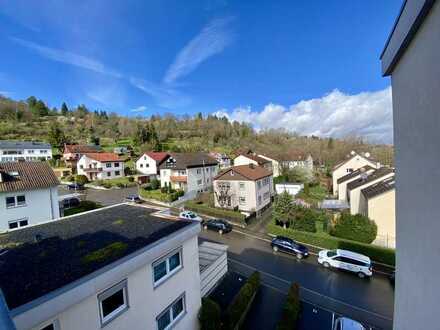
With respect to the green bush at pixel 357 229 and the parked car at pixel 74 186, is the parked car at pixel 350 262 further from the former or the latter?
the parked car at pixel 74 186

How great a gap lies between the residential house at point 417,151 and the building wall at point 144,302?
6.95m

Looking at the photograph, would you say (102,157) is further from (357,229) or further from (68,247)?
(357,229)

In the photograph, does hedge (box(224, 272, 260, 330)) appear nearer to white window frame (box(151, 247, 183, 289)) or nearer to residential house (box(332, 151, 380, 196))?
white window frame (box(151, 247, 183, 289))

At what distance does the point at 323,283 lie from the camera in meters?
15.2

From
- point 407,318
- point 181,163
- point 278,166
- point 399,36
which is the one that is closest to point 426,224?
point 407,318

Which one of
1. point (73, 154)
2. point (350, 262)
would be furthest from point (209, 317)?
point (73, 154)

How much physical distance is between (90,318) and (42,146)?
68152 millimetres

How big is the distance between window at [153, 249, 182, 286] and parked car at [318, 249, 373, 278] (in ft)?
43.6

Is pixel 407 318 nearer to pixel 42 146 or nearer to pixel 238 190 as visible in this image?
pixel 238 190

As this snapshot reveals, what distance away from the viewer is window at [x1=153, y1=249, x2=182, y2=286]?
8.11m

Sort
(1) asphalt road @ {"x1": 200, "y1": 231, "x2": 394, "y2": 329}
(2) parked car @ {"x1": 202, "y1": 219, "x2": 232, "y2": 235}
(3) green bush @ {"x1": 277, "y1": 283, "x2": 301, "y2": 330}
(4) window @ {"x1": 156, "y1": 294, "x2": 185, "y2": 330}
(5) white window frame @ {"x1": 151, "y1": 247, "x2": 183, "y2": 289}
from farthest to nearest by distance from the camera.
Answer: (2) parked car @ {"x1": 202, "y1": 219, "x2": 232, "y2": 235}
(1) asphalt road @ {"x1": 200, "y1": 231, "x2": 394, "y2": 329}
(3) green bush @ {"x1": 277, "y1": 283, "x2": 301, "y2": 330}
(4) window @ {"x1": 156, "y1": 294, "x2": 185, "y2": 330}
(5) white window frame @ {"x1": 151, "y1": 247, "x2": 183, "y2": 289}

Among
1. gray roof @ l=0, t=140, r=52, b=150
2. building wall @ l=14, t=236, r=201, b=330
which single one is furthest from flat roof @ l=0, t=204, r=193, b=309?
gray roof @ l=0, t=140, r=52, b=150

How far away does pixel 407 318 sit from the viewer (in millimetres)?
3896

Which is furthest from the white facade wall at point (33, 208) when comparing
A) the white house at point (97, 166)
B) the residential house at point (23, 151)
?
the residential house at point (23, 151)
